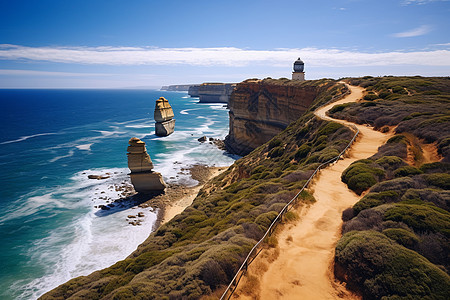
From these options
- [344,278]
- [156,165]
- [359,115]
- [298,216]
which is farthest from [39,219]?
[359,115]

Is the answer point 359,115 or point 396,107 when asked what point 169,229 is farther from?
point 396,107

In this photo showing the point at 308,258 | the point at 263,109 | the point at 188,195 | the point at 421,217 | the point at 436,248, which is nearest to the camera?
the point at 436,248

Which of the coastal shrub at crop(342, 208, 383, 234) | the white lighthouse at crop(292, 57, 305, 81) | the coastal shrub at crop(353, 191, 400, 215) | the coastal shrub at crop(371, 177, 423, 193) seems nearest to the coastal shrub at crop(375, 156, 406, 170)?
the coastal shrub at crop(371, 177, 423, 193)

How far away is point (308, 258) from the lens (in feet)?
27.7

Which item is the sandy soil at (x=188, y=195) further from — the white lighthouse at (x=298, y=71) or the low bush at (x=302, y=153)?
the white lighthouse at (x=298, y=71)

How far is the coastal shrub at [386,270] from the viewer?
19.0ft

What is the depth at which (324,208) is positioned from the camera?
1150 cm

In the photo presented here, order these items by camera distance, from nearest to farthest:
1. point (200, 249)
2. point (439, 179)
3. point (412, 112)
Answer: point (200, 249)
point (439, 179)
point (412, 112)

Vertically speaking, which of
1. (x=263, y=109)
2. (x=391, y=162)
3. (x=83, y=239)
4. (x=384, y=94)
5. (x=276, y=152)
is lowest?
(x=83, y=239)

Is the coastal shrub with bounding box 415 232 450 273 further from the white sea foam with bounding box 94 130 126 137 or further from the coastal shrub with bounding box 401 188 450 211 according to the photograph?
the white sea foam with bounding box 94 130 126 137

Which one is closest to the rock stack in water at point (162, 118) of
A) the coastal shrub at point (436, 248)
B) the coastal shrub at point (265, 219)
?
the coastal shrub at point (265, 219)

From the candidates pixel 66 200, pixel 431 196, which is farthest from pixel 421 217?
pixel 66 200

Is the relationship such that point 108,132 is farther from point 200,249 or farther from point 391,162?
point 391,162

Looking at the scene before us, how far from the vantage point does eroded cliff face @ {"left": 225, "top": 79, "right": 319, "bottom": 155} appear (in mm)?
49844
